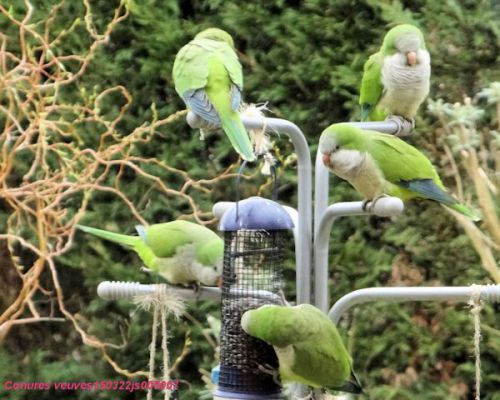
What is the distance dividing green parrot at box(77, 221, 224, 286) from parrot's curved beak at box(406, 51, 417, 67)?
→ 0.78 m

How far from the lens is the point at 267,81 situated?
3387mm

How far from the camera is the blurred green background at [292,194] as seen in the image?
3.04 metres

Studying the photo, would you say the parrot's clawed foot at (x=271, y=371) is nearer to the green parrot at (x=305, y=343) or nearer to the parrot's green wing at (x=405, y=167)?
the green parrot at (x=305, y=343)

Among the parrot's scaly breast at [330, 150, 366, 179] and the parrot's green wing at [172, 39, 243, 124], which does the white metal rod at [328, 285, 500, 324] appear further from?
the parrot's green wing at [172, 39, 243, 124]

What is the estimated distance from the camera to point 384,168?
2.15 meters

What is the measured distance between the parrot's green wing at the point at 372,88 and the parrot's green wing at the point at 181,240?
0.71 meters

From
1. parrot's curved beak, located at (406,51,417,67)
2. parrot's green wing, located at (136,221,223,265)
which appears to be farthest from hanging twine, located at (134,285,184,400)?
parrot's curved beak, located at (406,51,417,67)

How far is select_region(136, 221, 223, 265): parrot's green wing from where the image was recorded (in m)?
2.33

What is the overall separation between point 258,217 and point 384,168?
1.14 feet

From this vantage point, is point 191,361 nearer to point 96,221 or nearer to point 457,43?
point 96,221

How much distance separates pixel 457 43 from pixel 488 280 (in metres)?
0.78

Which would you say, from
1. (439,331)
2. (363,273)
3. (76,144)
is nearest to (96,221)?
(76,144)

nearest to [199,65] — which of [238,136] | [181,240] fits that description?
[238,136]

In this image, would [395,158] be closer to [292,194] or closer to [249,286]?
[249,286]
